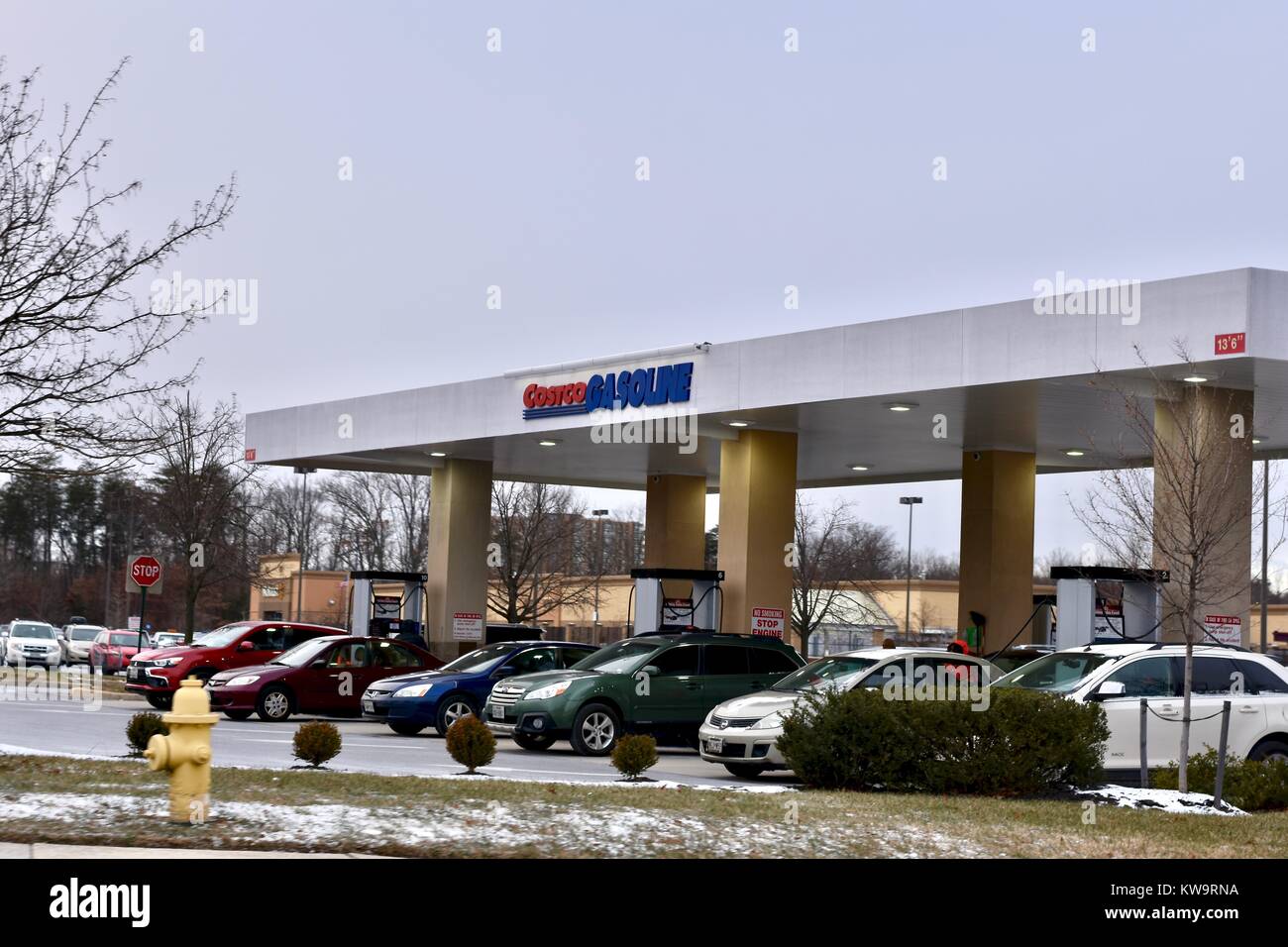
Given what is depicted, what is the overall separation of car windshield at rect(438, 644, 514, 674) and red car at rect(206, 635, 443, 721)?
2.53 metres

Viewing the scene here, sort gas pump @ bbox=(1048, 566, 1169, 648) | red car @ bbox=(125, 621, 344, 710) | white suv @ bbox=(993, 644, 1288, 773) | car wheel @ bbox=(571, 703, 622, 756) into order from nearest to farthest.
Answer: white suv @ bbox=(993, 644, 1288, 773)
car wheel @ bbox=(571, 703, 622, 756)
gas pump @ bbox=(1048, 566, 1169, 648)
red car @ bbox=(125, 621, 344, 710)

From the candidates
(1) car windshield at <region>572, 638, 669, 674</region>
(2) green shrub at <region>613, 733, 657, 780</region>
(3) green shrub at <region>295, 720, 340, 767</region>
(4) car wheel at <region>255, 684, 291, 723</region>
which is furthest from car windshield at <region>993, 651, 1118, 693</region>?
(4) car wheel at <region>255, 684, 291, 723</region>

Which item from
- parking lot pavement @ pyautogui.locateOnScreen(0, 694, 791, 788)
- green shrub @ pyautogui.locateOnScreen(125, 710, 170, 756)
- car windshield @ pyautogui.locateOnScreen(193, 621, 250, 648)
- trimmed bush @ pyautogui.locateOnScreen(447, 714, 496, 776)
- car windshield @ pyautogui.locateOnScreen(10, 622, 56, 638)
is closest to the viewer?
trimmed bush @ pyautogui.locateOnScreen(447, 714, 496, 776)

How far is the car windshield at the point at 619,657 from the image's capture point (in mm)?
21641

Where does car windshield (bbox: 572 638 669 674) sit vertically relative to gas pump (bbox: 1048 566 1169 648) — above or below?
below

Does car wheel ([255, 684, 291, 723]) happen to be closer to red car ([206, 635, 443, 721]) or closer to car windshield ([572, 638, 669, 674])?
red car ([206, 635, 443, 721])

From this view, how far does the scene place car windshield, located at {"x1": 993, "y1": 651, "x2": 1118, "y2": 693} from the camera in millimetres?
17641

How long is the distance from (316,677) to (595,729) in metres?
7.21

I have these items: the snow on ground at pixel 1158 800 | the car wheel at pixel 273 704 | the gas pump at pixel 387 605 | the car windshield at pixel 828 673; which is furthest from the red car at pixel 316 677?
the snow on ground at pixel 1158 800

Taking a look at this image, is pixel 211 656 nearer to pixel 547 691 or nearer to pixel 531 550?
pixel 547 691

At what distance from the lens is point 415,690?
23.8m

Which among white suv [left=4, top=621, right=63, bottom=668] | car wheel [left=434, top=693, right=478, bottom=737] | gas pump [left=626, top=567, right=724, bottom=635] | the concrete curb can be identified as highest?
gas pump [left=626, top=567, right=724, bottom=635]
